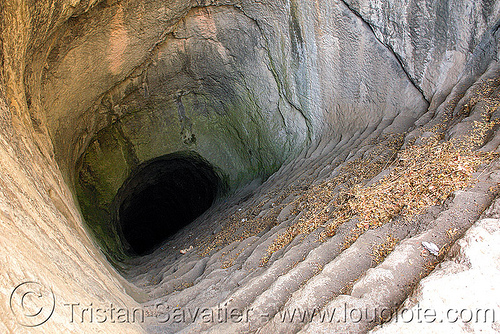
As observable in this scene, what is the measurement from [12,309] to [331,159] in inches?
147

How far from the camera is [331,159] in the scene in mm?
4238

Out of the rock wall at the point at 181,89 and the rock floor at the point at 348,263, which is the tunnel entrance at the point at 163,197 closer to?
the rock wall at the point at 181,89

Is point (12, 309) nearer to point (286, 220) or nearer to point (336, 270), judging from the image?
point (336, 270)
